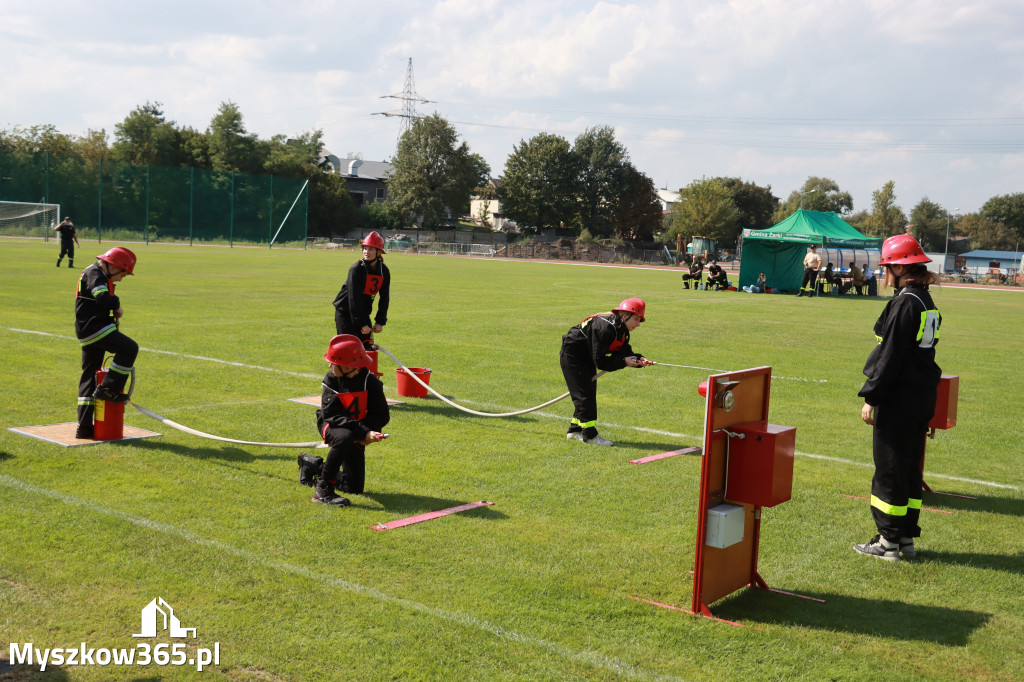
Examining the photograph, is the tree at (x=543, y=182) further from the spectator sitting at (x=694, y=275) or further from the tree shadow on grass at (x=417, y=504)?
the tree shadow on grass at (x=417, y=504)

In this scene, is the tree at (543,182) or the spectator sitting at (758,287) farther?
the tree at (543,182)

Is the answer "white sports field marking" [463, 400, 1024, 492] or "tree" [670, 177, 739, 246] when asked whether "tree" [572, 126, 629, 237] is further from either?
"white sports field marking" [463, 400, 1024, 492]

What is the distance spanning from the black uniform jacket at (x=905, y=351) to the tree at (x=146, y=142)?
9576cm

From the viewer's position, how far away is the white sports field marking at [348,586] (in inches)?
174

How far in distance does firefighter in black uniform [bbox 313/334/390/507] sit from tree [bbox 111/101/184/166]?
307 ft

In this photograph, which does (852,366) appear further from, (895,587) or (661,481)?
(895,587)

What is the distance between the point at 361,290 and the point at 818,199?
124 meters

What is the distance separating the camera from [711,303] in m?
31.0

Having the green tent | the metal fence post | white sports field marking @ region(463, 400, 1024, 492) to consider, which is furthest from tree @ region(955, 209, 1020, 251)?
white sports field marking @ region(463, 400, 1024, 492)

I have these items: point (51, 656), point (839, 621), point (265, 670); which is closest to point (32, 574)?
point (51, 656)

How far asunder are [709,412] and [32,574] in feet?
13.6

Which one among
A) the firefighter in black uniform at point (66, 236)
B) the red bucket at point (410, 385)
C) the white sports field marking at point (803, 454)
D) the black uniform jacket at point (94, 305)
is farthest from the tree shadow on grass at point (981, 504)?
the firefighter in black uniform at point (66, 236)

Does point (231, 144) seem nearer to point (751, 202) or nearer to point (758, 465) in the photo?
point (751, 202)

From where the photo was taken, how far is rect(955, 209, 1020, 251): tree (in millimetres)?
122312
